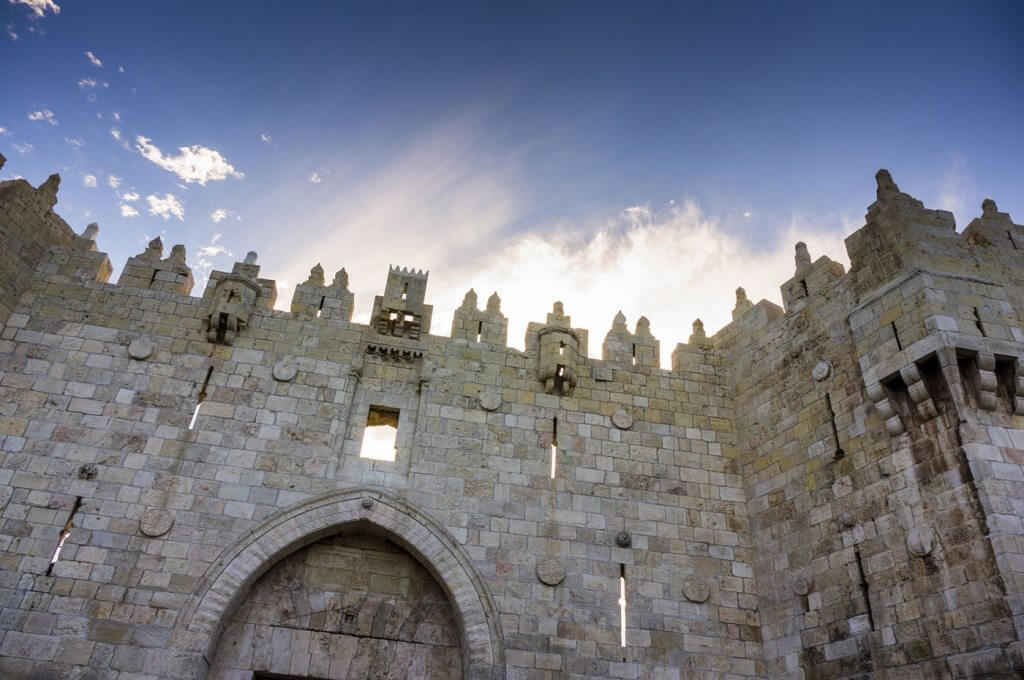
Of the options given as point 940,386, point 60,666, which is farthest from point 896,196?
point 60,666

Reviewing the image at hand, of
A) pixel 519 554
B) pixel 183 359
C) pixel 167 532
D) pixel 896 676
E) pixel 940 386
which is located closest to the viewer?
pixel 896 676

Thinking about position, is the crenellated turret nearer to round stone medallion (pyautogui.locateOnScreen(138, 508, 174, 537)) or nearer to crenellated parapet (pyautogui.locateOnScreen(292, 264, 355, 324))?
crenellated parapet (pyautogui.locateOnScreen(292, 264, 355, 324))

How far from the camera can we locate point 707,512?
40.7ft

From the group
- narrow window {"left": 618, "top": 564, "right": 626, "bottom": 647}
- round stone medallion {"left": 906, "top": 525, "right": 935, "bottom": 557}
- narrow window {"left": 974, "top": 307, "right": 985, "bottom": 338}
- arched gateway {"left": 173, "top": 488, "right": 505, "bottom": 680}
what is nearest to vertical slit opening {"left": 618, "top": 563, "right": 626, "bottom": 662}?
narrow window {"left": 618, "top": 564, "right": 626, "bottom": 647}

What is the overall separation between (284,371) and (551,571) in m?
5.40

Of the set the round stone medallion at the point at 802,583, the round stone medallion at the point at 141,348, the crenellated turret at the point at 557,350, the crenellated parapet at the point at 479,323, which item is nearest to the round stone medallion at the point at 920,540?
the round stone medallion at the point at 802,583

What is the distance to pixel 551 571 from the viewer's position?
11.2m

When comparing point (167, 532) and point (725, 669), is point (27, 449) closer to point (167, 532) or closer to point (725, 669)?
point (167, 532)

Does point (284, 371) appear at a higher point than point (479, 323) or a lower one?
lower

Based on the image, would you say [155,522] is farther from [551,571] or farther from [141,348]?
[551,571]

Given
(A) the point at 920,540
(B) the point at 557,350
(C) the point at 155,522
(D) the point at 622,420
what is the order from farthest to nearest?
(B) the point at 557,350 < (D) the point at 622,420 < (C) the point at 155,522 < (A) the point at 920,540

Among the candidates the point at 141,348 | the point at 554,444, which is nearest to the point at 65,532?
the point at 141,348

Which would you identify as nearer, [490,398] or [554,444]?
[554,444]

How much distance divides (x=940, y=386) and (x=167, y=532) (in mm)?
10755
